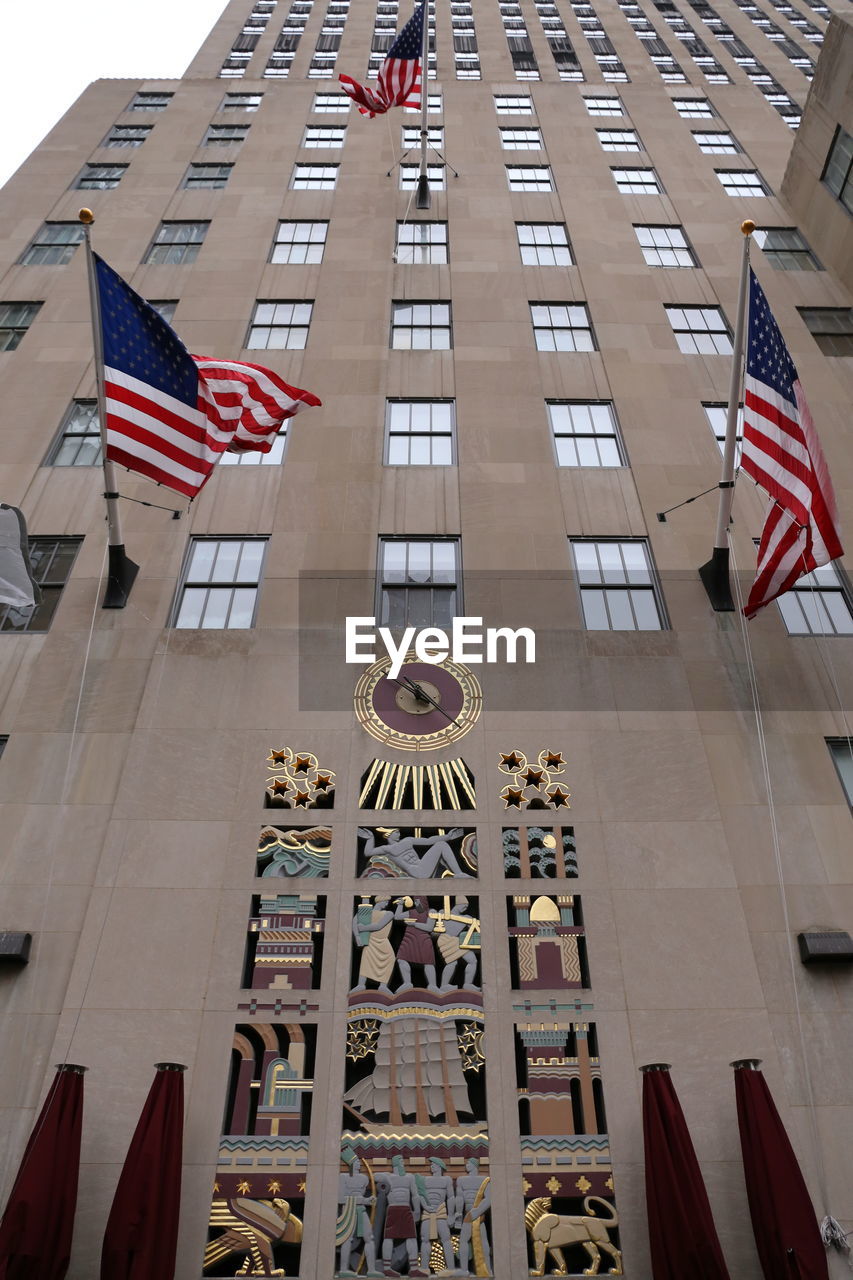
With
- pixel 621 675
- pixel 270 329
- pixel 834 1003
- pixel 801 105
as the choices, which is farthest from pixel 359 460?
pixel 801 105

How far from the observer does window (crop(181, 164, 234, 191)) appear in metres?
28.8

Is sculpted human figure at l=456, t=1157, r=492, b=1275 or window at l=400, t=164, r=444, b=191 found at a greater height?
window at l=400, t=164, r=444, b=191

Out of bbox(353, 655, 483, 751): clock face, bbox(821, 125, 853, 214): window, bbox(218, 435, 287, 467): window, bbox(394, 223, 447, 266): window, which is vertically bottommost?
bbox(353, 655, 483, 751): clock face

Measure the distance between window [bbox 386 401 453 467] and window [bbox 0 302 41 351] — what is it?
971 centimetres

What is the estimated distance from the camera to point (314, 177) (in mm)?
29281

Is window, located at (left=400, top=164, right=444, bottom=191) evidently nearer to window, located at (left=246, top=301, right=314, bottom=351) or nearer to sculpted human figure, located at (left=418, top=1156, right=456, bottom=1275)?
window, located at (left=246, top=301, right=314, bottom=351)

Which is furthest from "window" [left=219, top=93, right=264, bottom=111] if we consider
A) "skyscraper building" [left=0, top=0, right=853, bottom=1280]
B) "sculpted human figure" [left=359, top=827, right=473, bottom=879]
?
"sculpted human figure" [left=359, top=827, right=473, bottom=879]

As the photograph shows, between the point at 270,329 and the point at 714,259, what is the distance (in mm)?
12191

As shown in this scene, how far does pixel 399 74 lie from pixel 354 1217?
26.9 meters

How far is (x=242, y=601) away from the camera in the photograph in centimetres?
1697

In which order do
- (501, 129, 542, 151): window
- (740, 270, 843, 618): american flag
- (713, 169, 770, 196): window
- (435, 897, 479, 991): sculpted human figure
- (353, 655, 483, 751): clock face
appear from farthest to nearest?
(501, 129, 542, 151): window < (713, 169, 770, 196): window < (353, 655, 483, 751): clock face < (740, 270, 843, 618): american flag < (435, 897, 479, 991): sculpted human figure

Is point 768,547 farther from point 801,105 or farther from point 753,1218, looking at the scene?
point 801,105

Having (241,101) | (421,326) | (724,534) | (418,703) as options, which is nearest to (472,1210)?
(418,703)

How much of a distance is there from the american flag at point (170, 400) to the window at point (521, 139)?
20.4 meters
